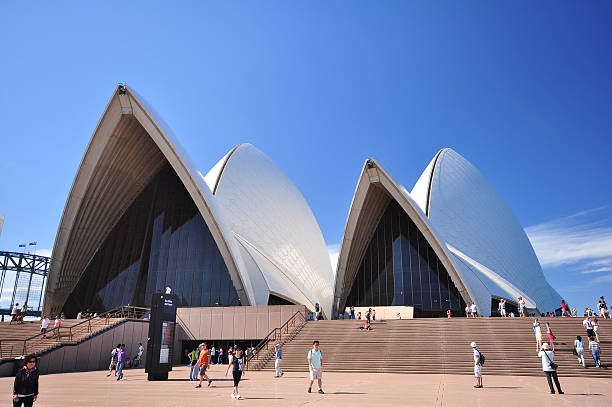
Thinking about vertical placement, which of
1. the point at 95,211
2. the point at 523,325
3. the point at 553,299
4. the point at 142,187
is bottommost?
the point at 523,325

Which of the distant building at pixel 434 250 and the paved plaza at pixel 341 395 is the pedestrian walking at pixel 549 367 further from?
the distant building at pixel 434 250

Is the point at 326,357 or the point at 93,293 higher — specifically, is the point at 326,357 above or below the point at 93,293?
below

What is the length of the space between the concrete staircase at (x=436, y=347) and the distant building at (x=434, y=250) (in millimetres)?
9104

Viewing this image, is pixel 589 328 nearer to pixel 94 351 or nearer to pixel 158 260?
pixel 94 351

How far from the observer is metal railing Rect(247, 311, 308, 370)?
18.3 m

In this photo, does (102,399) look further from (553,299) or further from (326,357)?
(553,299)

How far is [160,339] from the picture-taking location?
1336cm

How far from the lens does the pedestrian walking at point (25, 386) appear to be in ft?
18.6

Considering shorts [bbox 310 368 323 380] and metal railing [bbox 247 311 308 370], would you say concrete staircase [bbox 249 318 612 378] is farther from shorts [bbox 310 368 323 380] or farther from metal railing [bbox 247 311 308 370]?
shorts [bbox 310 368 323 380]

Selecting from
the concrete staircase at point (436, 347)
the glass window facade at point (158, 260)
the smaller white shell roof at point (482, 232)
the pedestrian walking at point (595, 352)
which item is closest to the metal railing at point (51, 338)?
the glass window facade at point (158, 260)

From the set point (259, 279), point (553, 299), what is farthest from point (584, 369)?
point (553, 299)

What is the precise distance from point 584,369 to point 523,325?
4.48m

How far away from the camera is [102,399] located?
8.52 meters

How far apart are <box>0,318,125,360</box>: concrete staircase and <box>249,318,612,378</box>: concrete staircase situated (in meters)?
7.58
